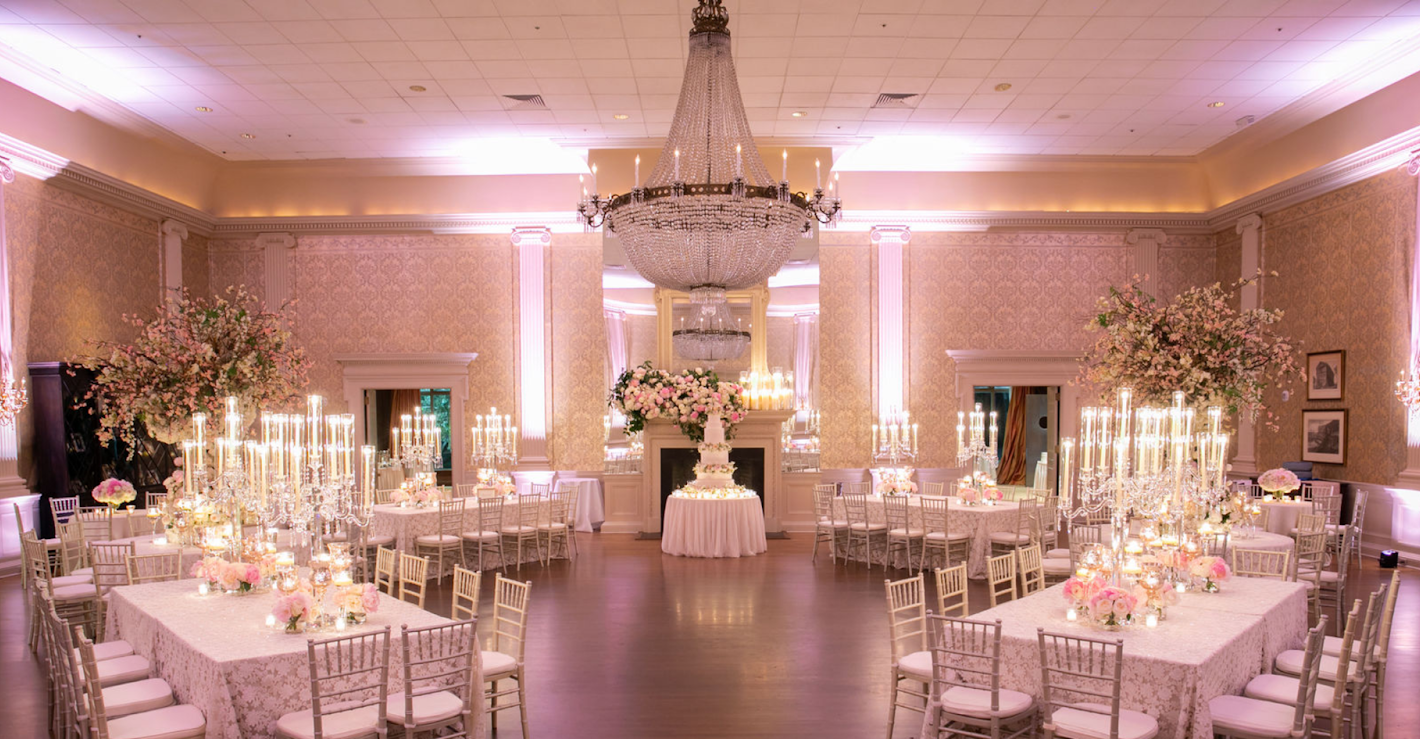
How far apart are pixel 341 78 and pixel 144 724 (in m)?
8.29

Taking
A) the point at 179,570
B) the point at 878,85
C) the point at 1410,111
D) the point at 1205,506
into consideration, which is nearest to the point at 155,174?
the point at 179,570

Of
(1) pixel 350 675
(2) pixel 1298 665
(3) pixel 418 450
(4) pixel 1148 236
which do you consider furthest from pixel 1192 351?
(3) pixel 418 450

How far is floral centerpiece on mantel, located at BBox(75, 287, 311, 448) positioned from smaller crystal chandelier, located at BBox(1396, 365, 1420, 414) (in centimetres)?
1206

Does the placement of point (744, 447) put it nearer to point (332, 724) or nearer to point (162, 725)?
point (332, 724)

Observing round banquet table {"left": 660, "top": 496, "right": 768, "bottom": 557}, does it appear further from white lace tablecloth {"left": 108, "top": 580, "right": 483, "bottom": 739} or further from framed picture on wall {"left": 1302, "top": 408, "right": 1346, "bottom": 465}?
framed picture on wall {"left": 1302, "top": 408, "right": 1346, "bottom": 465}

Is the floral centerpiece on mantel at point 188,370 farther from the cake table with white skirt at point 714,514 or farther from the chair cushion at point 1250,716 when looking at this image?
the chair cushion at point 1250,716

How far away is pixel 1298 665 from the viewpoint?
4973 mm

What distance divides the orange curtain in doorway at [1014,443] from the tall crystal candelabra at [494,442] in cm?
983

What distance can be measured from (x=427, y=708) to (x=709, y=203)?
3.73 meters

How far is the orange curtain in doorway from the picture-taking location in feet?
61.1

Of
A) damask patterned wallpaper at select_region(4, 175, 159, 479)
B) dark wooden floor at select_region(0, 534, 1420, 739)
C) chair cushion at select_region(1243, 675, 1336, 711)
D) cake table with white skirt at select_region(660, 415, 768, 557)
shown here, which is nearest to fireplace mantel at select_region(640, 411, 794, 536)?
cake table with white skirt at select_region(660, 415, 768, 557)

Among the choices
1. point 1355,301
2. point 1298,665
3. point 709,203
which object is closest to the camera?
point 1298,665

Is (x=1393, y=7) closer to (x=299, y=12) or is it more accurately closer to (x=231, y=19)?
(x=299, y=12)

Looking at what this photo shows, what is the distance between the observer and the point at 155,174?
13250 mm
